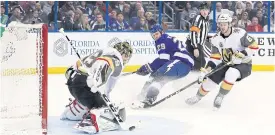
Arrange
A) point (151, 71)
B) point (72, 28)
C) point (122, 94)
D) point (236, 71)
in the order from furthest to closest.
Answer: point (72, 28) → point (122, 94) → point (151, 71) → point (236, 71)

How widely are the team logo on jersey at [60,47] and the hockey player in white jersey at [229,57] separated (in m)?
2.69

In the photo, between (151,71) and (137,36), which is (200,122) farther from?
(137,36)

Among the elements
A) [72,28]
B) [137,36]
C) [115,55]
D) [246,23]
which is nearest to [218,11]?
[246,23]

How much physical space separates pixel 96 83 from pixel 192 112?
1.56 meters

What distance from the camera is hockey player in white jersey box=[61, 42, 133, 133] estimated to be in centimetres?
423

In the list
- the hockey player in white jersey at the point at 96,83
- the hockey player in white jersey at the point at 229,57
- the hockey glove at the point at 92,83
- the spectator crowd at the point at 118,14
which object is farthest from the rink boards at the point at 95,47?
the hockey glove at the point at 92,83

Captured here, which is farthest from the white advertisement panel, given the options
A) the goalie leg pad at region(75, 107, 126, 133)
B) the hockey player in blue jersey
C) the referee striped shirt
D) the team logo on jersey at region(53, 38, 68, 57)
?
the goalie leg pad at region(75, 107, 126, 133)

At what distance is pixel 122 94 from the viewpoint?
260 inches

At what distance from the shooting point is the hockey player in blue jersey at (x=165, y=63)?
5898 millimetres

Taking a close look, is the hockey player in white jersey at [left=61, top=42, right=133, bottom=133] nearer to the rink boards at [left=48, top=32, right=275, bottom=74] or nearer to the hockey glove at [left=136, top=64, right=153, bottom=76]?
the hockey glove at [left=136, top=64, right=153, bottom=76]

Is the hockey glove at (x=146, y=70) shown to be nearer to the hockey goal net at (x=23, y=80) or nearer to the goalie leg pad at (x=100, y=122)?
the hockey goal net at (x=23, y=80)

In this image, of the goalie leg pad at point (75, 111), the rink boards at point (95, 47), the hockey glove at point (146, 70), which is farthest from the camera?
the rink boards at point (95, 47)

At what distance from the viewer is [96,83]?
419 cm

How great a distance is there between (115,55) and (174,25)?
4270 mm
